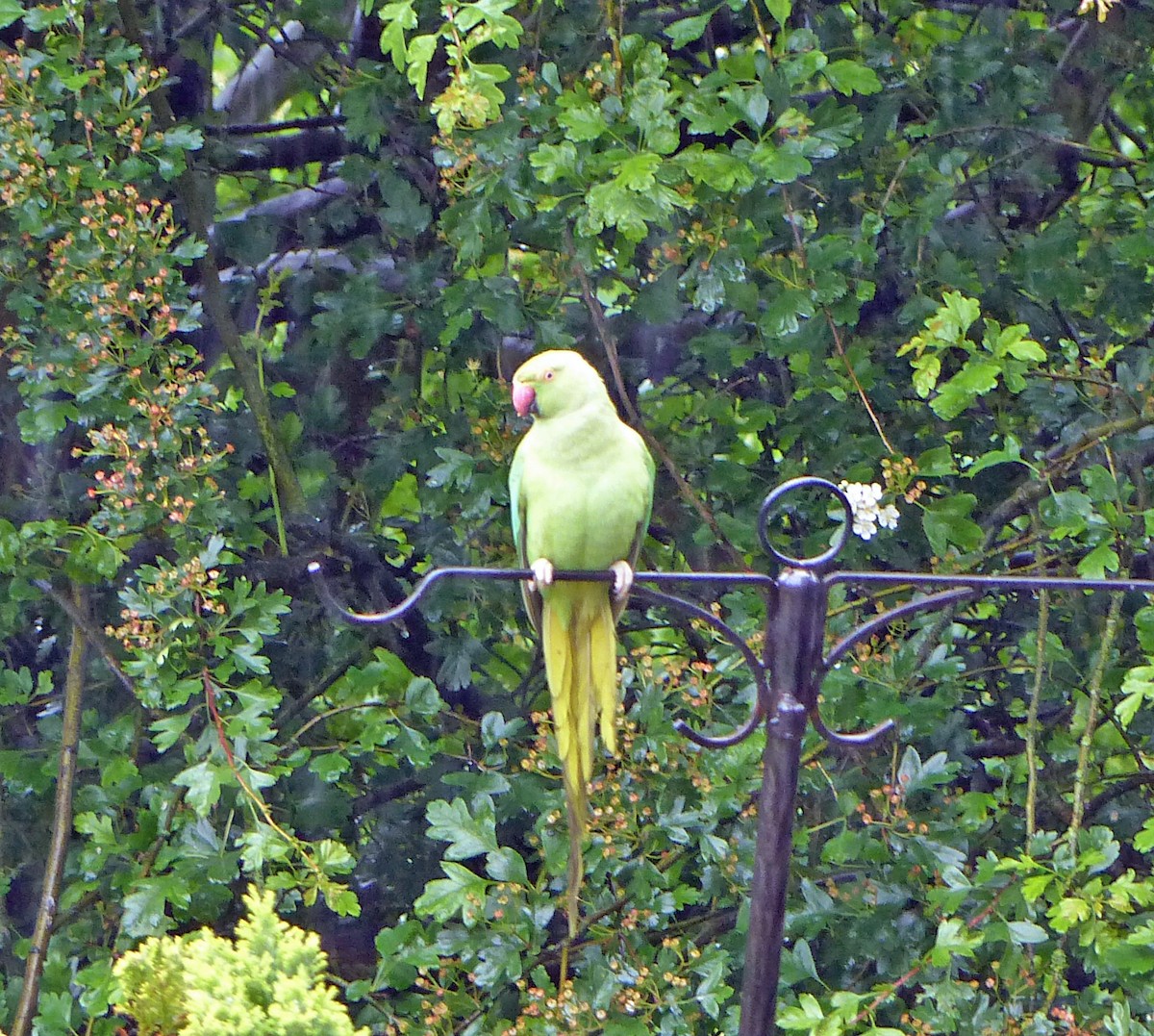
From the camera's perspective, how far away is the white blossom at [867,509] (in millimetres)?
2396

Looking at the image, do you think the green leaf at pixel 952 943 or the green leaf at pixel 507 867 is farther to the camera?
the green leaf at pixel 507 867

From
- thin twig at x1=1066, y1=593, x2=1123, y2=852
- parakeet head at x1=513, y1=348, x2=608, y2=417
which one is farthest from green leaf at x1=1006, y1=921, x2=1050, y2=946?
parakeet head at x1=513, y1=348, x2=608, y2=417

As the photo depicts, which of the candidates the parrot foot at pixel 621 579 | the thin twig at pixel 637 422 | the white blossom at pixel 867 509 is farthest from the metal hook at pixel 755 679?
the thin twig at pixel 637 422

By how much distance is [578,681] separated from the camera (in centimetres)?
227

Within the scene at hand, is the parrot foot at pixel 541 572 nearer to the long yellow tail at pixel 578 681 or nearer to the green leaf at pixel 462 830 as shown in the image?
the long yellow tail at pixel 578 681

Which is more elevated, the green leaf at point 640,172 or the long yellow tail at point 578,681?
the green leaf at point 640,172

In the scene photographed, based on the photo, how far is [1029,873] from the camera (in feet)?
7.55

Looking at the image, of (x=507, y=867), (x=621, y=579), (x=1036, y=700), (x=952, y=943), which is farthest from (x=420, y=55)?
(x=952, y=943)

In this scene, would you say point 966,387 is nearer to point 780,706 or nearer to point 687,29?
point 687,29

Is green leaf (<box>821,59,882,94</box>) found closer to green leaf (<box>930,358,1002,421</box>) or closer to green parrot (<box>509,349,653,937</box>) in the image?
green leaf (<box>930,358,1002,421</box>)

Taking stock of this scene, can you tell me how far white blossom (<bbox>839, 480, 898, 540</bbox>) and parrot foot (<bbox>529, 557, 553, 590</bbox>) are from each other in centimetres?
55

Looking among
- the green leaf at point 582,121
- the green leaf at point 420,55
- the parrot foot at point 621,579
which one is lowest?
the parrot foot at point 621,579

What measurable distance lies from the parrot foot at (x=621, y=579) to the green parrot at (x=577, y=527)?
1 centimetres

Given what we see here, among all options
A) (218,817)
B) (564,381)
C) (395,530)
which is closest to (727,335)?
(564,381)
